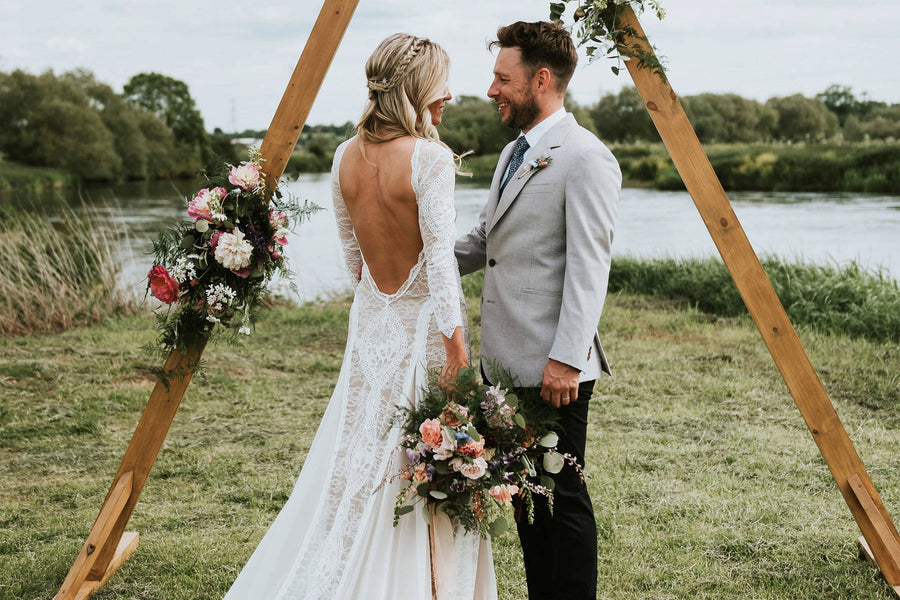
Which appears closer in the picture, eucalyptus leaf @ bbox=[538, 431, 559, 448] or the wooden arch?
eucalyptus leaf @ bbox=[538, 431, 559, 448]

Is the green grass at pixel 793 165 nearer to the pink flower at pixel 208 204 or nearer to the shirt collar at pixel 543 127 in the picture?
the shirt collar at pixel 543 127

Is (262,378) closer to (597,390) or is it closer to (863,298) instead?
(597,390)

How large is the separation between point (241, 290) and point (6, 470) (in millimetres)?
2743

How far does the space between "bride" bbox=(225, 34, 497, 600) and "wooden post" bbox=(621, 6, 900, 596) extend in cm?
81

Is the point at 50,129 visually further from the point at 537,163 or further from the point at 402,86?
the point at 537,163

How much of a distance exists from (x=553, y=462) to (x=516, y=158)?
107cm

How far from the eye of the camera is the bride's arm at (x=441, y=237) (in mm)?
2455

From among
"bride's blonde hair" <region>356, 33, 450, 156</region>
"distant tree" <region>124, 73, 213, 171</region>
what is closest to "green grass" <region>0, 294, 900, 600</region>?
"bride's blonde hair" <region>356, 33, 450, 156</region>

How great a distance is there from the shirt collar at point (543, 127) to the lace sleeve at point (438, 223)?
0.38 meters

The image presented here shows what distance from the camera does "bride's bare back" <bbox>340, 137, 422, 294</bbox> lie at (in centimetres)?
248

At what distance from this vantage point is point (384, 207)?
2.53m

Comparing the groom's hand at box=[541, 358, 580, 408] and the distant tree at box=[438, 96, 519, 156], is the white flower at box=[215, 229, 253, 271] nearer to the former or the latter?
the groom's hand at box=[541, 358, 580, 408]

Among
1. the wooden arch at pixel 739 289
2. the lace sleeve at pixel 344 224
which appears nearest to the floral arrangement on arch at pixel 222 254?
the wooden arch at pixel 739 289

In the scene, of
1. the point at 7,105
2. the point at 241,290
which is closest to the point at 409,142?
the point at 241,290
